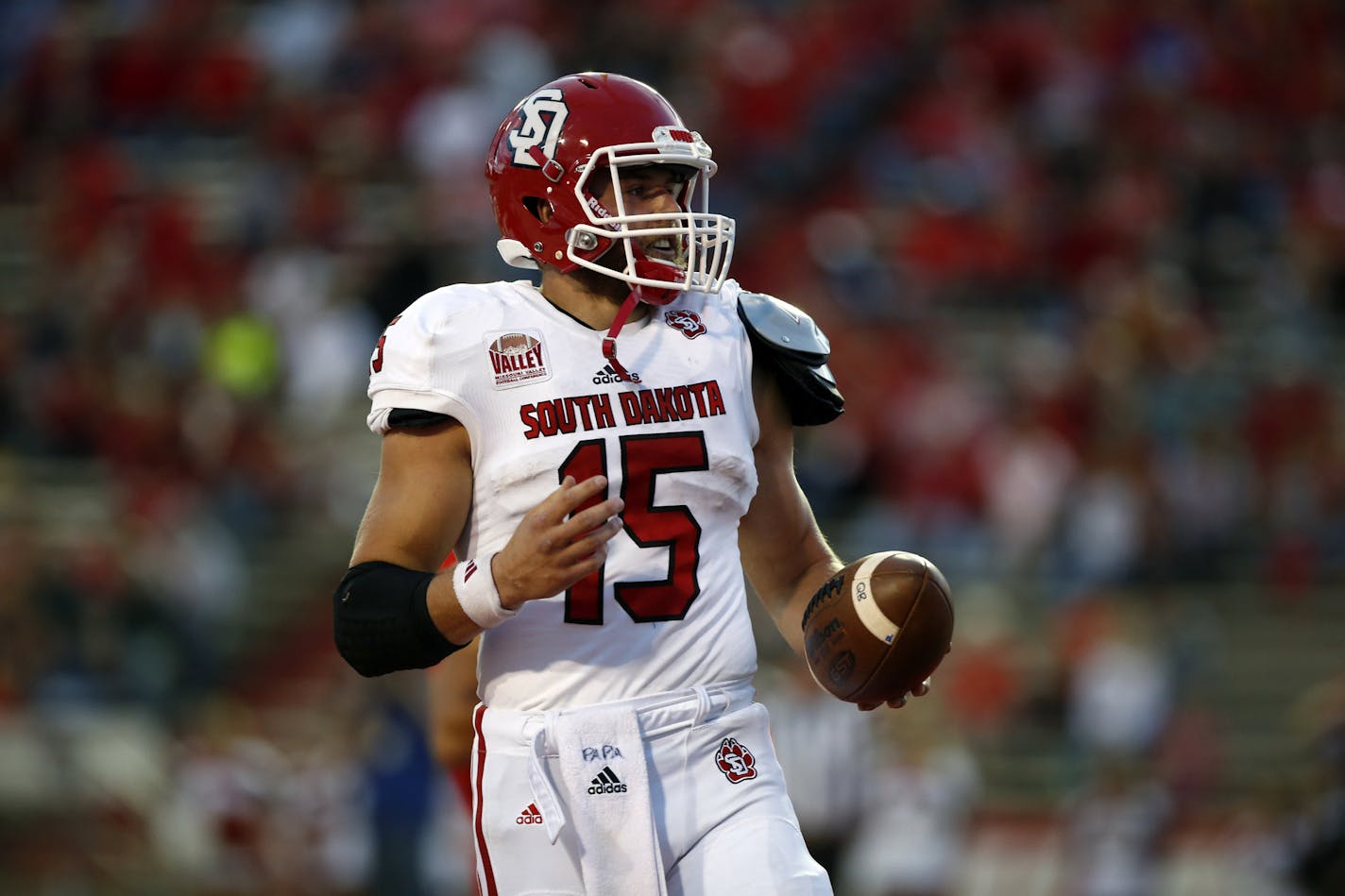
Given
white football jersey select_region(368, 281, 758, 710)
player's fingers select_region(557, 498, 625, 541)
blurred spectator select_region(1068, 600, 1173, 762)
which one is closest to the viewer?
player's fingers select_region(557, 498, 625, 541)

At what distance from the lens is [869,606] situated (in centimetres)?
349

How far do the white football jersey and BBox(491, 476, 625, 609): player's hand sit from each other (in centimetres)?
29

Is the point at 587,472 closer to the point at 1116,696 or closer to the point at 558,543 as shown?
the point at 558,543

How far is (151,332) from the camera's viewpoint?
11688 millimetres

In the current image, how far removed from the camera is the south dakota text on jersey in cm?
346

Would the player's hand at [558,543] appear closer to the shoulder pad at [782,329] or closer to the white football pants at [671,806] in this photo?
the white football pants at [671,806]

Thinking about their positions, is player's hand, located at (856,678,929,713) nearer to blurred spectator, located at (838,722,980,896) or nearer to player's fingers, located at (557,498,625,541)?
player's fingers, located at (557,498,625,541)

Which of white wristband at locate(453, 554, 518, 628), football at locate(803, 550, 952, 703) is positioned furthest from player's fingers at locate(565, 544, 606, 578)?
football at locate(803, 550, 952, 703)

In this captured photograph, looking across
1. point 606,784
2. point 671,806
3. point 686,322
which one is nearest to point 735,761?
point 671,806

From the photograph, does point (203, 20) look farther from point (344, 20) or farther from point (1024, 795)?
point (1024, 795)

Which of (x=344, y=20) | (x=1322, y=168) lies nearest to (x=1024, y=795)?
(x=1322, y=168)

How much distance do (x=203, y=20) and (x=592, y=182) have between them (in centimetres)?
1099

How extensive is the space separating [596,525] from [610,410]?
41cm

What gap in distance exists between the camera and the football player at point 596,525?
3.33 m
